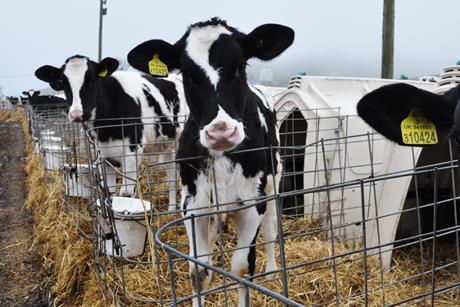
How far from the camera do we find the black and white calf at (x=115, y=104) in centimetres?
607

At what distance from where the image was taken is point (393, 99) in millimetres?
2445

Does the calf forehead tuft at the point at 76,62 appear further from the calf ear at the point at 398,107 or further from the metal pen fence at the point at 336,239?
the calf ear at the point at 398,107

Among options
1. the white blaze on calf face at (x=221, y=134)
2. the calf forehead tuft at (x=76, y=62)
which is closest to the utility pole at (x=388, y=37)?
the calf forehead tuft at (x=76, y=62)

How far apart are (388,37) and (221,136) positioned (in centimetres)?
728

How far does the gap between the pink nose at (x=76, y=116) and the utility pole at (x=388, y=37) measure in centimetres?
593

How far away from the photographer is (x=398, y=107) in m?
2.47

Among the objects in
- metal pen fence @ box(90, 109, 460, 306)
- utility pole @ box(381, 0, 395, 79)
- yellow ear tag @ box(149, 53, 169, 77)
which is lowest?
metal pen fence @ box(90, 109, 460, 306)

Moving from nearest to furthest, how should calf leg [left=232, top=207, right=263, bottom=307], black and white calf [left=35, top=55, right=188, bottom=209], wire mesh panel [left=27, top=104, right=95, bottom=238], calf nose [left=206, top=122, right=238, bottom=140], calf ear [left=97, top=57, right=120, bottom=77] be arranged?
calf nose [left=206, top=122, right=238, bottom=140] < calf leg [left=232, top=207, right=263, bottom=307] < wire mesh panel [left=27, top=104, right=95, bottom=238] < black and white calf [left=35, top=55, right=188, bottom=209] < calf ear [left=97, top=57, right=120, bottom=77]

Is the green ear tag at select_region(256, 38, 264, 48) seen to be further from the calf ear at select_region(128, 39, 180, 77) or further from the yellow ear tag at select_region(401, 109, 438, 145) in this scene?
the yellow ear tag at select_region(401, 109, 438, 145)

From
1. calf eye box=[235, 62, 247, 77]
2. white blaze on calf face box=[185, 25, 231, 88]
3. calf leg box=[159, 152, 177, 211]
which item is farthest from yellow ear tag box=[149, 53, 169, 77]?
calf leg box=[159, 152, 177, 211]

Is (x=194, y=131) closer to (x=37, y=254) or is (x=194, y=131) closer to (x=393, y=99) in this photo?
(x=393, y=99)

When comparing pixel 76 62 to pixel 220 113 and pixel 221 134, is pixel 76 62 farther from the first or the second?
pixel 221 134

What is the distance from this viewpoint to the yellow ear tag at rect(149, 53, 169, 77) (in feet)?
11.6

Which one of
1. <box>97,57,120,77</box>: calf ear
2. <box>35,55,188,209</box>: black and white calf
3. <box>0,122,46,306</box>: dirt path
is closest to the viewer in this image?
<box>0,122,46,306</box>: dirt path
